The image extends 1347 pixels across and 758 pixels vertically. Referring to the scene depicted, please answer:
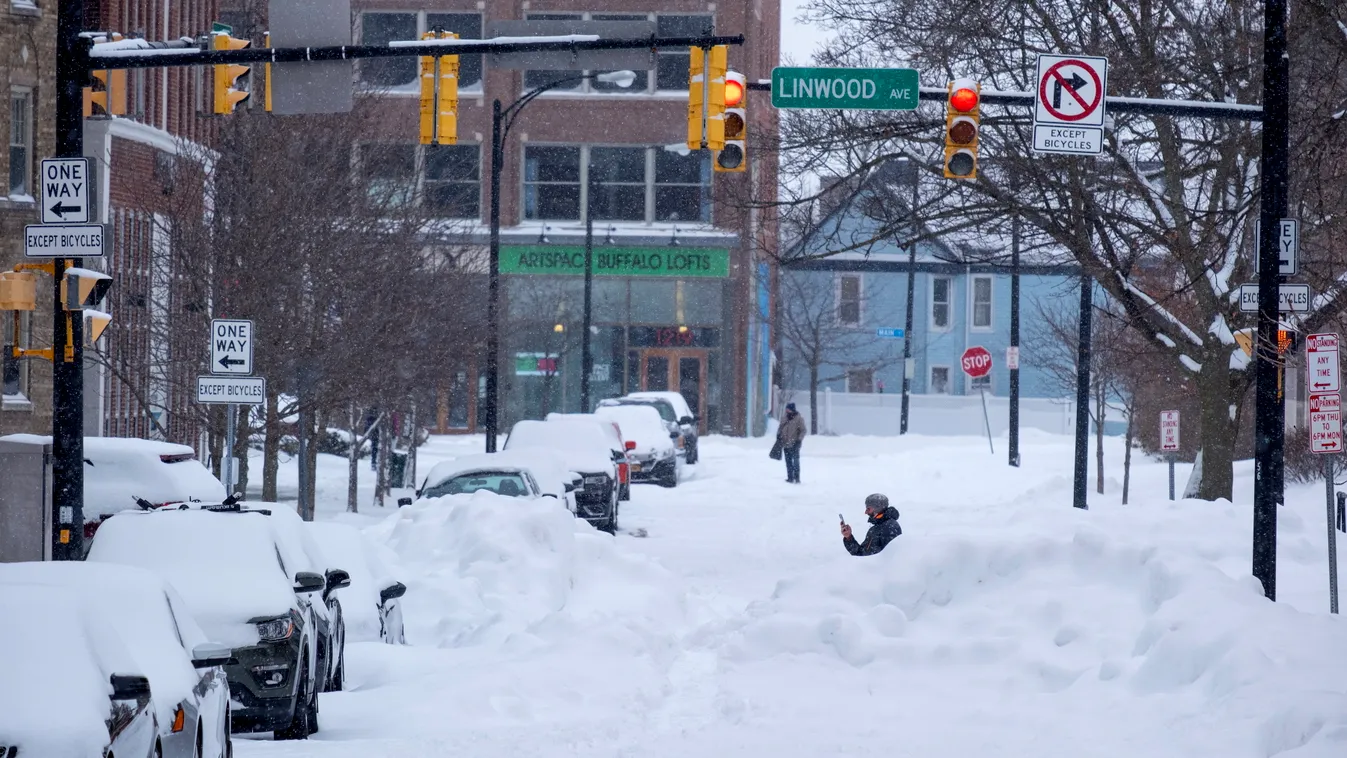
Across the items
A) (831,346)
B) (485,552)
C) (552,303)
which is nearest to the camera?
(485,552)

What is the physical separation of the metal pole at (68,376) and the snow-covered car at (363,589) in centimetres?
188

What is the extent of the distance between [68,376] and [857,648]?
6.68 metres

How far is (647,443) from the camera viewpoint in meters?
35.1

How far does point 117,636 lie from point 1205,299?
18570 millimetres

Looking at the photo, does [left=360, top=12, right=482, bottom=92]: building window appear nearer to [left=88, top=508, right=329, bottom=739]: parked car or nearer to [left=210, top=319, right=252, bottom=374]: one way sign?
[left=210, top=319, right=252, bottom=374]: one way sign

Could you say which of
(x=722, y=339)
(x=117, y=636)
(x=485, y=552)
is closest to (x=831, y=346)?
(x=722, y=339)

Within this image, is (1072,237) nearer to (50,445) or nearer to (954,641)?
(954,641)

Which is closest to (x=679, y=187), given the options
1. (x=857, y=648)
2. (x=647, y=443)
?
(x=647, y=443)

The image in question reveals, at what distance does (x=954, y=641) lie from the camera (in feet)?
43.4

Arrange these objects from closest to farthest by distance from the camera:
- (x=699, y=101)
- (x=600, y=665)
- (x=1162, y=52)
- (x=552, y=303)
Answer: (x=600, y=665) < (x=699, y=101) < (x=1162, y=52) < (x=552, y=303)

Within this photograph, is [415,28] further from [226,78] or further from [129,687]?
[129,687]

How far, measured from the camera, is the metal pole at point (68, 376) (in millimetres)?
13445

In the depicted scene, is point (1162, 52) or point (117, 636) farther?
point (1162, 52)

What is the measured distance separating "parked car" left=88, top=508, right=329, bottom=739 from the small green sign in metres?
39.9
